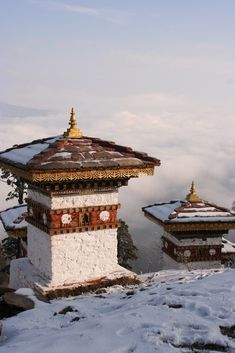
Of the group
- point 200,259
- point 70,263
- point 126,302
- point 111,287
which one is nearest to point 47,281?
point 70,263

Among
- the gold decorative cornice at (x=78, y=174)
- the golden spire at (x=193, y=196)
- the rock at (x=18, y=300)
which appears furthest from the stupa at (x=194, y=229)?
the rock at (x=18, y=300)

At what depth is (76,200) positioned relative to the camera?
1070cm

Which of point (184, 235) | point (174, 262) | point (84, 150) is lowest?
point (174, 262)

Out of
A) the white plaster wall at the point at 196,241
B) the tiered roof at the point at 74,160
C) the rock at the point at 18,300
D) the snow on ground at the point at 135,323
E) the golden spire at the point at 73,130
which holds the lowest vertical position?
the white plaster wall at the point at 196,241

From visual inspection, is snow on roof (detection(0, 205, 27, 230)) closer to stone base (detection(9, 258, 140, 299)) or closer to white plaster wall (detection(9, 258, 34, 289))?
white plaster wall (detection(9, 258, 34, 289))

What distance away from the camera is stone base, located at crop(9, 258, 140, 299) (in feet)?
34.2

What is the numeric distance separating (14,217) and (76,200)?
6.66 m

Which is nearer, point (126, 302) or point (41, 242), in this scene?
point (126, 302)

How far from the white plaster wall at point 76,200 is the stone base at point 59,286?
5.81 ft

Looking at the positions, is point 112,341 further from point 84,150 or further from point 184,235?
point 184,235

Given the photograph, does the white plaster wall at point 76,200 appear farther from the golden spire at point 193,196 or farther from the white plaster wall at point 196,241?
the golden spire at point 193,196

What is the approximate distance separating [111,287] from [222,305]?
420 cm

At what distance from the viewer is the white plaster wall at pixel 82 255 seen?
34.9 feet

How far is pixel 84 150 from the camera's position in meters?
10.8
